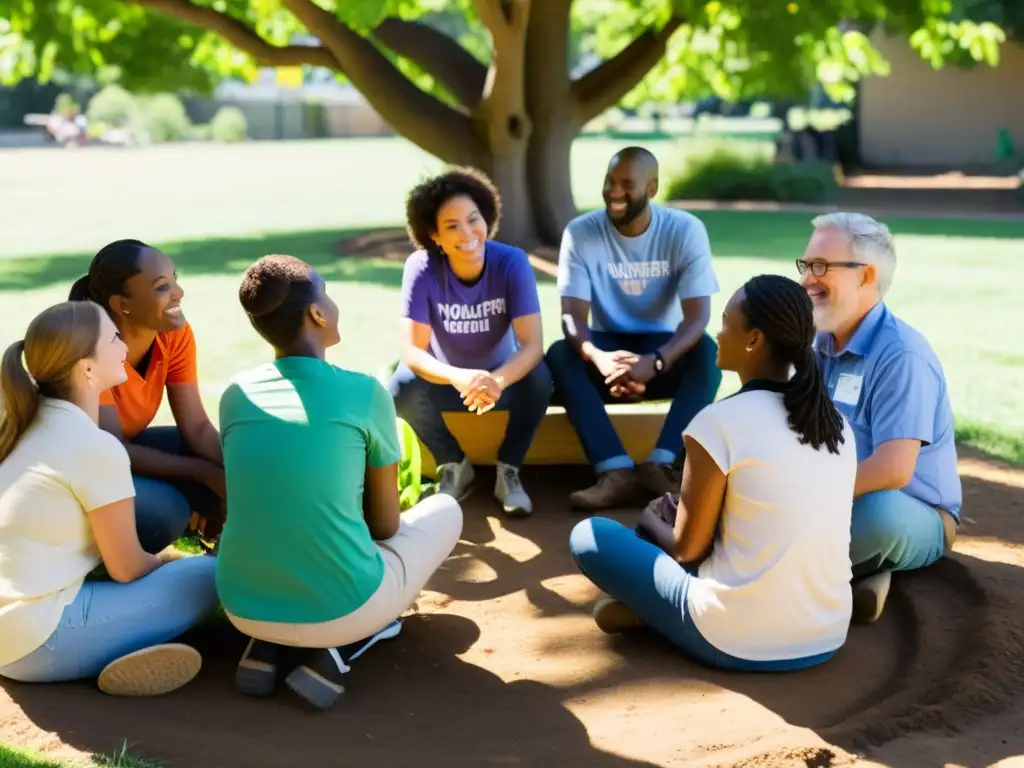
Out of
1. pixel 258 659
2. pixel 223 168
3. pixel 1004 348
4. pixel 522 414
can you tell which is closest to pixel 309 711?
pixel 258 659


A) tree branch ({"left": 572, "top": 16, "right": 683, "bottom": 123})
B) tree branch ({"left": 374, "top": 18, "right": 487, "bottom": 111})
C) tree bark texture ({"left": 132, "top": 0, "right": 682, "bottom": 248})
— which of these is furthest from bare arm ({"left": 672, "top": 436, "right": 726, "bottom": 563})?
tree branch ({"left": 374, "top": 18, "right": 487, "bottom": 111})

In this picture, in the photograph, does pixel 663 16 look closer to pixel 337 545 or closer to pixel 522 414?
pixel 522 414

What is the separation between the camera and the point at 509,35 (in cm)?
1416

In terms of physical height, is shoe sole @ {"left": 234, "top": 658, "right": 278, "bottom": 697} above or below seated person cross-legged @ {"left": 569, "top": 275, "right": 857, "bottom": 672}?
below

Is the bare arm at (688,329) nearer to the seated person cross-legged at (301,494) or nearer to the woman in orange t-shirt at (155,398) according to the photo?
the woman in orange t-shirt at (155,398)

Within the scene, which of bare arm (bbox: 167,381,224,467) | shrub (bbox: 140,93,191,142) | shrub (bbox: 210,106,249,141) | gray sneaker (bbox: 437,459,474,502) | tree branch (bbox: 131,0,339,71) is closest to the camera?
bare arm (bbox: 167,381,224,467)

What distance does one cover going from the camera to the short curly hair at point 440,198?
5.52 m

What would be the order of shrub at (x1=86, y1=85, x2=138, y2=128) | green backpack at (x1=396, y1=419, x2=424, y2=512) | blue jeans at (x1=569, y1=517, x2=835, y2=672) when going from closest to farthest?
blue jeans at (x1=569, y1=517, x2=835, y2=672) → green backpack at (x1=396, y1=419, x2=424, y2=512) → shrub at (x1=86, y1=85, x2=138, y2=128)

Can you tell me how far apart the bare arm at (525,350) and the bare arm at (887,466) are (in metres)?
1.79

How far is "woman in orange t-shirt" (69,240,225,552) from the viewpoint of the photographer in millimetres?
4254

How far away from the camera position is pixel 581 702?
12.2 feet

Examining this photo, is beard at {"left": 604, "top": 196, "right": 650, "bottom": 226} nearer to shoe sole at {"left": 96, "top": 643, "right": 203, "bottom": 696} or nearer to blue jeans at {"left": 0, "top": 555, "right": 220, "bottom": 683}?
blue jeans at {"left": 0, "top": 555, "right": 220, "bottom": 683}

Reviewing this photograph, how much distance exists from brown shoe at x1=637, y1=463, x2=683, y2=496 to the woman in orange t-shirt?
1928 mm

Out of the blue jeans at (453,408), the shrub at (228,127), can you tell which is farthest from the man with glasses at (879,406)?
the shrub at (228,127)
